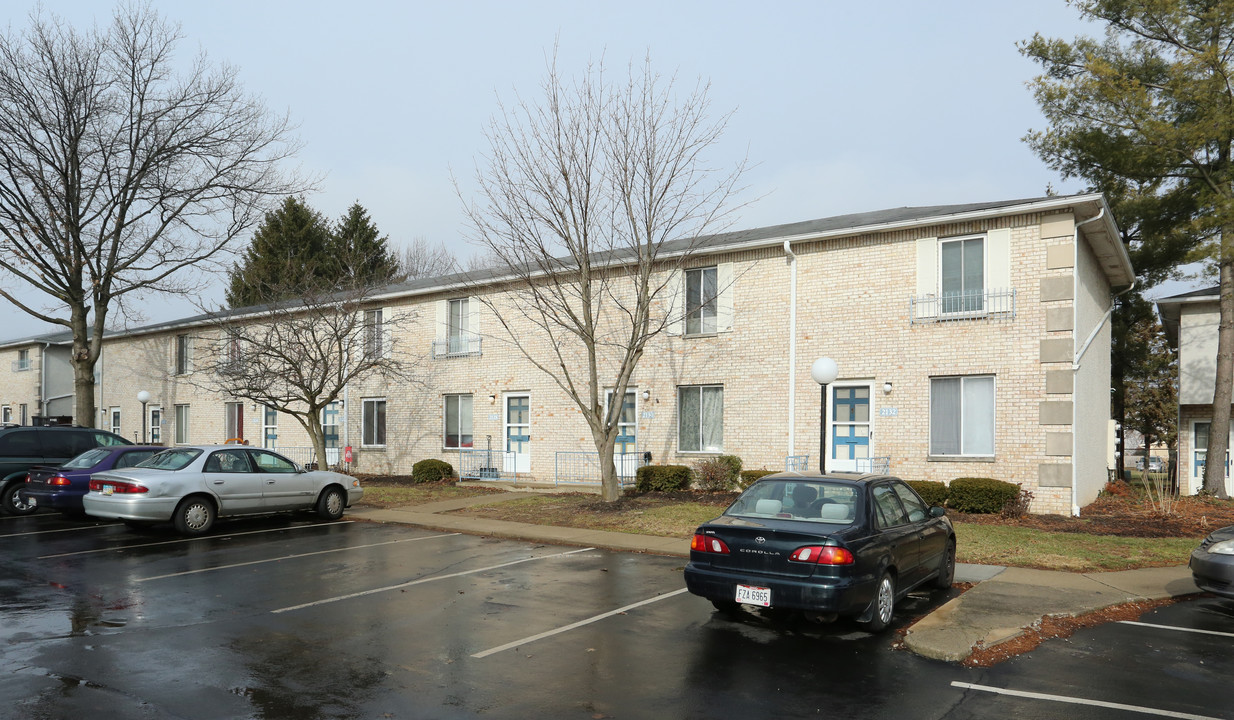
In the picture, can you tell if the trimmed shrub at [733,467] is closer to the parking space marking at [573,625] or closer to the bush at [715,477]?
the bush at [715,477]

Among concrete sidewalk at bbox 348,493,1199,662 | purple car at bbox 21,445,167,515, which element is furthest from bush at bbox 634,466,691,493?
purple car at bbox 21,445,167,515

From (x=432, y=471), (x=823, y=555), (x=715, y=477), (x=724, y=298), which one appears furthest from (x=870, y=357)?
(x=432, y=471)

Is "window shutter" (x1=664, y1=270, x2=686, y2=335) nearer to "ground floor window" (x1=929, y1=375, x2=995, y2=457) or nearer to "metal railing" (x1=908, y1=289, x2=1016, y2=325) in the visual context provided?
"metal railing" (x1=908, y1=289, x2=1016, y2=325)

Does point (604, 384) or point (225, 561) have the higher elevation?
point (604, 384)

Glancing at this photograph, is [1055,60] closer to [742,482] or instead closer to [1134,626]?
[742,482]

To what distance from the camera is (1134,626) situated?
8484 mm

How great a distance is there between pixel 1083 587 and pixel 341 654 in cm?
837

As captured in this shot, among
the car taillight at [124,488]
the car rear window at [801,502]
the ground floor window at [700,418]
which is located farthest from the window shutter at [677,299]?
the car rear window at [801,502]

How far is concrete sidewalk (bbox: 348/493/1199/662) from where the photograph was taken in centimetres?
762

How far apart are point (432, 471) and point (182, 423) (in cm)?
1649

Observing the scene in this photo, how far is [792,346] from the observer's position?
1923 cm

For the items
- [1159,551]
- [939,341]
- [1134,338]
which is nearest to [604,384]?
[939,341]

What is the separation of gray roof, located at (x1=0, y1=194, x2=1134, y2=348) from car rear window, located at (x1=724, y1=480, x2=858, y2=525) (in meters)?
10.6

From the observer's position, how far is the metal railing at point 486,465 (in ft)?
78.8
